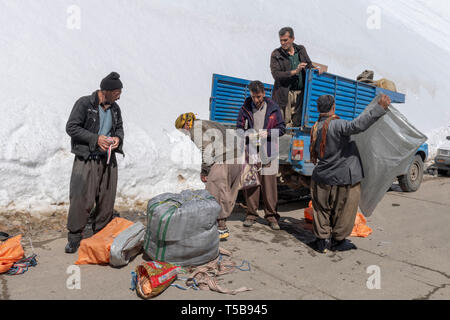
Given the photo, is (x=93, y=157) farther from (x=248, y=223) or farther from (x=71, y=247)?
(x=248, y=223)

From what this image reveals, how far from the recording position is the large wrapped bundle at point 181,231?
3.40m

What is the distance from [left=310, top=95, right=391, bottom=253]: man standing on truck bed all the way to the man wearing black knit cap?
2.31m

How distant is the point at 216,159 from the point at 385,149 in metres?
2.03

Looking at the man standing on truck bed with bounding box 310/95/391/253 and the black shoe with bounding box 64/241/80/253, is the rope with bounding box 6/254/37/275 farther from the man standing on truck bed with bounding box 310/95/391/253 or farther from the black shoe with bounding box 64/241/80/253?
the man standing on truck bed with bounding box 310/95/391/253

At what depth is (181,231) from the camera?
11.2ft

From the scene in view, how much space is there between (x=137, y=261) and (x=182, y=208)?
828 millimetres

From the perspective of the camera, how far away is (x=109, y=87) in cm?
382

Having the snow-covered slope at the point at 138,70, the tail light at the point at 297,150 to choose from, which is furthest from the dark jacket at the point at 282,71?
the snow-covered slope at the point at 138,70

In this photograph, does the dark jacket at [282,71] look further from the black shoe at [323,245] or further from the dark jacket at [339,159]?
the black shoe at [323,245]

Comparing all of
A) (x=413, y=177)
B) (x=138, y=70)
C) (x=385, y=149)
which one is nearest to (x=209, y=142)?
(x=385, y=149)
